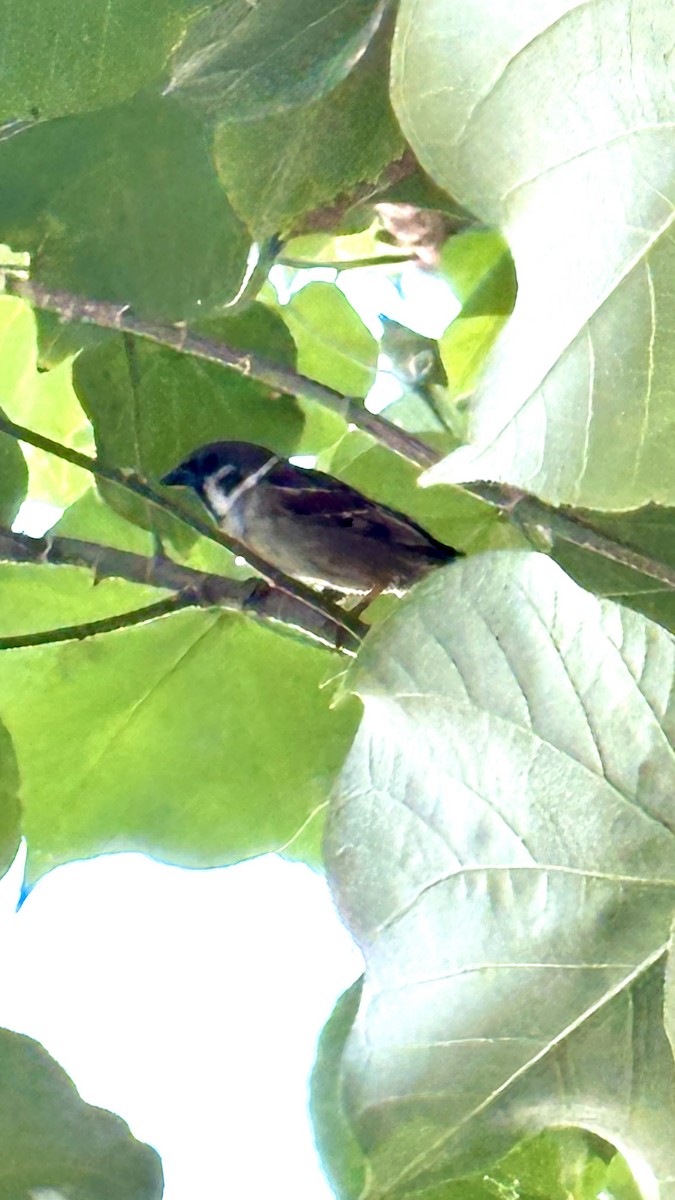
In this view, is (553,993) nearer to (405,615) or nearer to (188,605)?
(405,615)

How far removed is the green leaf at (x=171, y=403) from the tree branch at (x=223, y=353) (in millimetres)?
60

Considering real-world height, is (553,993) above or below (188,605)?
below

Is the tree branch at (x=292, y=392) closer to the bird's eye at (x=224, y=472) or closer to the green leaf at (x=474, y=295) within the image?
the green leaf at (x=474, y=295)

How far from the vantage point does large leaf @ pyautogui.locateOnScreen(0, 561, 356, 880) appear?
85 cm

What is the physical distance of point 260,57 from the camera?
0.62 meters

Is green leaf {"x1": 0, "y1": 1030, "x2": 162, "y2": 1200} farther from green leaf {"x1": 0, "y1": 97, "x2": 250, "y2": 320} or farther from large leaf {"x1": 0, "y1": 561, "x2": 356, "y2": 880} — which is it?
green leaf {"x1": 0, "y1": 97, "x2": 250, "y2": 320}

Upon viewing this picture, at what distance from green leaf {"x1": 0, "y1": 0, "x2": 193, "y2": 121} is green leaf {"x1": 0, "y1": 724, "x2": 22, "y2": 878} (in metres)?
A: 0.38

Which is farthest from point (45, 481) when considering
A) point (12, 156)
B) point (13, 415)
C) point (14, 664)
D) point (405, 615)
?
point (405, 615)

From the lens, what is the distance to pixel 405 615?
0.54m

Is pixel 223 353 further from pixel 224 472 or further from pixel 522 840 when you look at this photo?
pixel 224 472

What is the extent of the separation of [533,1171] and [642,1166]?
17cm

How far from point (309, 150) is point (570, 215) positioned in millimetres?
275

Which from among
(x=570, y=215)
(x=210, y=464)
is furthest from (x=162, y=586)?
(x=210, y=464)

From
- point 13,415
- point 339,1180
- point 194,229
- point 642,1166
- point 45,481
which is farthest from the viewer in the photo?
point 45,481
